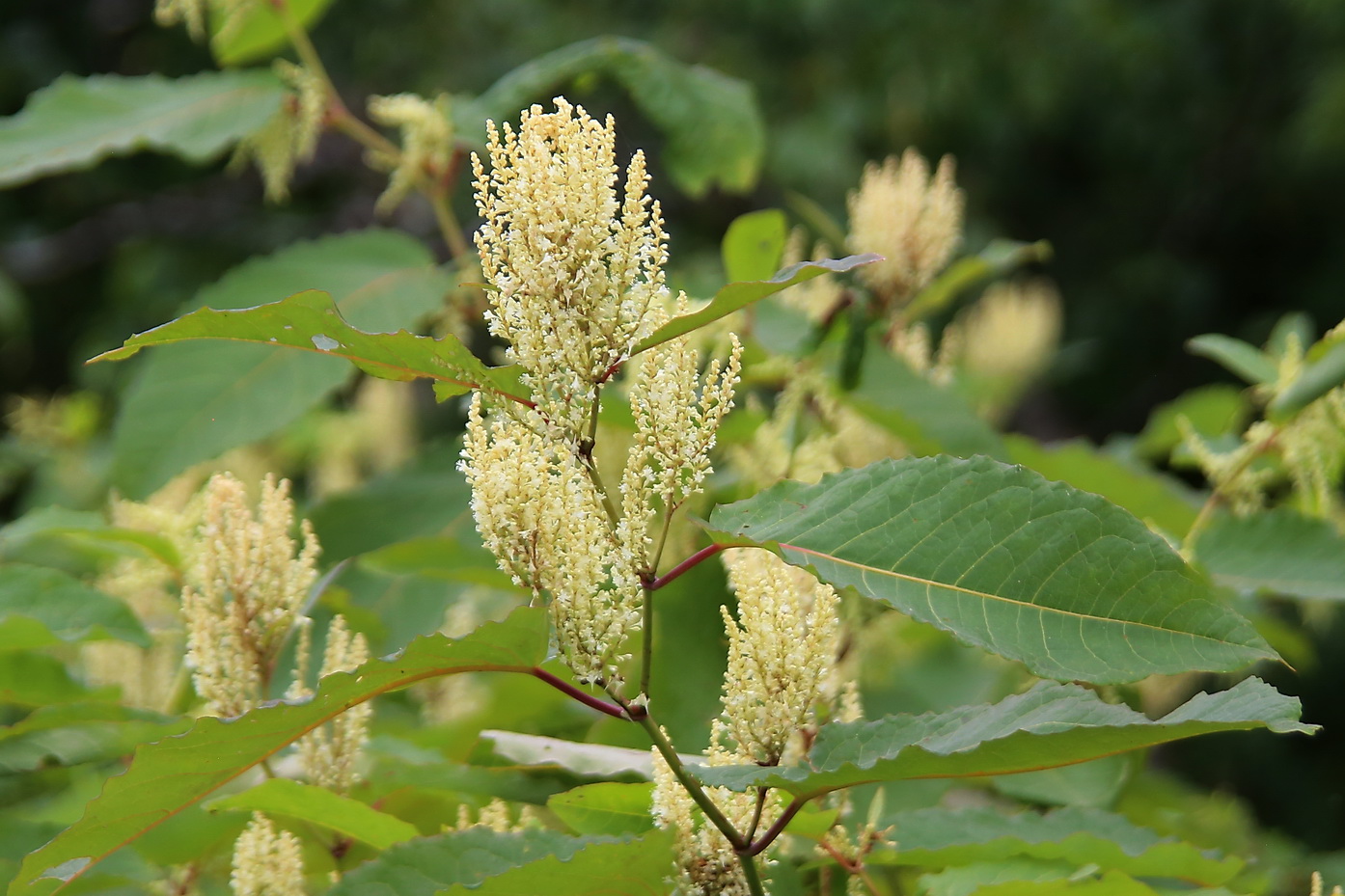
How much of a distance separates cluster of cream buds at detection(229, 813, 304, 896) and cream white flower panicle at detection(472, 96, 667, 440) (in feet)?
1.27

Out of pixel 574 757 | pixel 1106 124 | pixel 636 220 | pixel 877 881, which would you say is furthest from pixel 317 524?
pixel 1106 124

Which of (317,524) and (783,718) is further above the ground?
(317,524)

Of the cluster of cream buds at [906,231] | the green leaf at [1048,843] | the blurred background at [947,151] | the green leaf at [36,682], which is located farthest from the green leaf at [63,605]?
the blurred background at [947,151]

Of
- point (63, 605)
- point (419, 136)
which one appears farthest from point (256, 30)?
point (63, 605)

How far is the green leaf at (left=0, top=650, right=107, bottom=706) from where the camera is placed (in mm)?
1077

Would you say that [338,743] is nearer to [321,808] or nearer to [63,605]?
[321,808]

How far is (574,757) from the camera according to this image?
95 centimetres

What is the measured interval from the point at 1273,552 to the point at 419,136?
116cm

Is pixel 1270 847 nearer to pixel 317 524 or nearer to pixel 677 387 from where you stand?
pixel 317 524

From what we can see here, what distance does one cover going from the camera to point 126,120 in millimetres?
1643

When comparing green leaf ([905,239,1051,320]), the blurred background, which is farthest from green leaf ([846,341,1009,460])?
the blurred background

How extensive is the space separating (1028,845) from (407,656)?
19.7 inches

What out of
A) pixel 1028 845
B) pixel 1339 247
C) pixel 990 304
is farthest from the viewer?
pixel 1339 247

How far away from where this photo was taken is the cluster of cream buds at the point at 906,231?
1.50 metres
